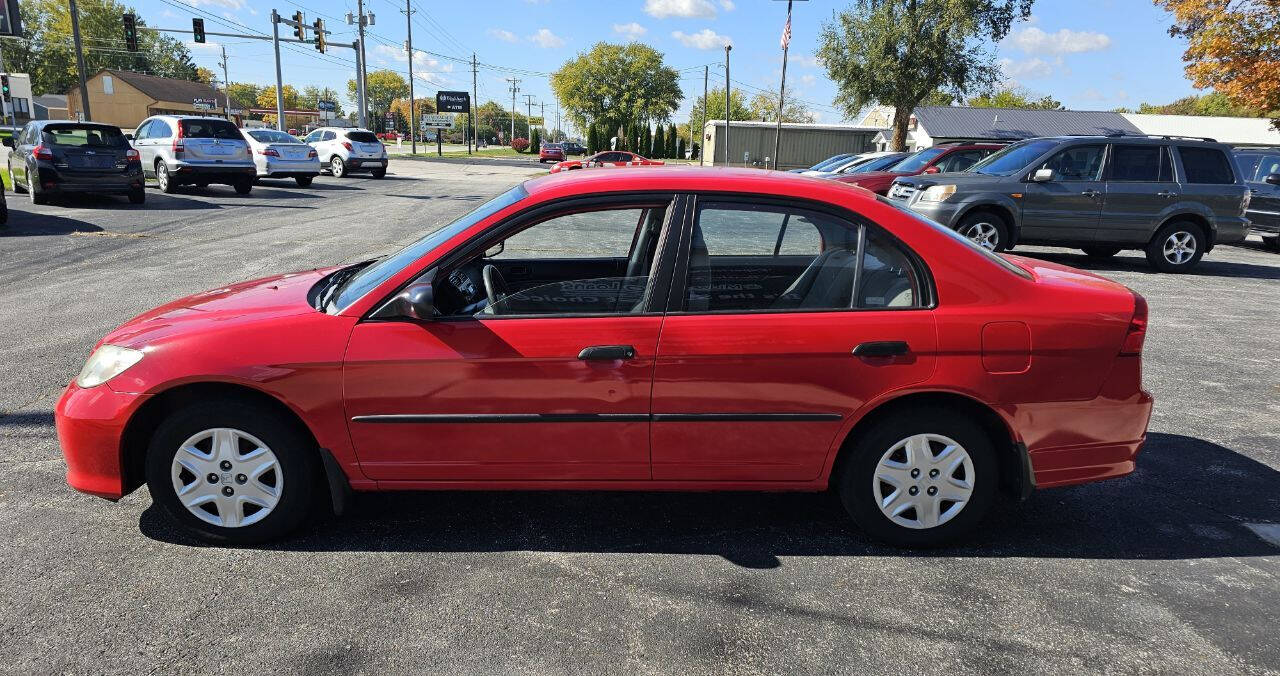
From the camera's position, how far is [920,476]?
10.6 ft

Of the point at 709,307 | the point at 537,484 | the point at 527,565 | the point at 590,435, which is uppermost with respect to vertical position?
the point at 709,307

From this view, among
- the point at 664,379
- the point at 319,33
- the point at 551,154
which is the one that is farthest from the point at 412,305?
the point at 551,154

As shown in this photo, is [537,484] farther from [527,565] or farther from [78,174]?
[78,174]

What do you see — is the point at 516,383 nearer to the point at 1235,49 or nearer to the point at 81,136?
the point at 81,136

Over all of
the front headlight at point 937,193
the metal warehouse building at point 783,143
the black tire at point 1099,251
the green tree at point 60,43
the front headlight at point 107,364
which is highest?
the green tree at point 60,43

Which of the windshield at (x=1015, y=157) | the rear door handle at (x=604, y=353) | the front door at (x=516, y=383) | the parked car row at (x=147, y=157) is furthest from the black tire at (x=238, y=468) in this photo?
the parked car row at (x=147, y=157)

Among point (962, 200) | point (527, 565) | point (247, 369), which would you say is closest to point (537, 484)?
point (527, 565)

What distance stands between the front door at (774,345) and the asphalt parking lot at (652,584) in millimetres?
479

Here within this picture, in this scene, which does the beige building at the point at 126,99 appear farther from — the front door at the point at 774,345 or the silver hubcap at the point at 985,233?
the front door at the point at 774,345

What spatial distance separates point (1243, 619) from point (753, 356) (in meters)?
2.02

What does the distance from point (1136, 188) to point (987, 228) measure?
2149 millimetres

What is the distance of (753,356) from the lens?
306 cm

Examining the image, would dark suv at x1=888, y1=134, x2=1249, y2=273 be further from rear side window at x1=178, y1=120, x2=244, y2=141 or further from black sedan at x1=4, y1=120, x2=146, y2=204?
rear side window at x1=178, y1=120, x2=244, y2=141

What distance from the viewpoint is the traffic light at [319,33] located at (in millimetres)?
36184
